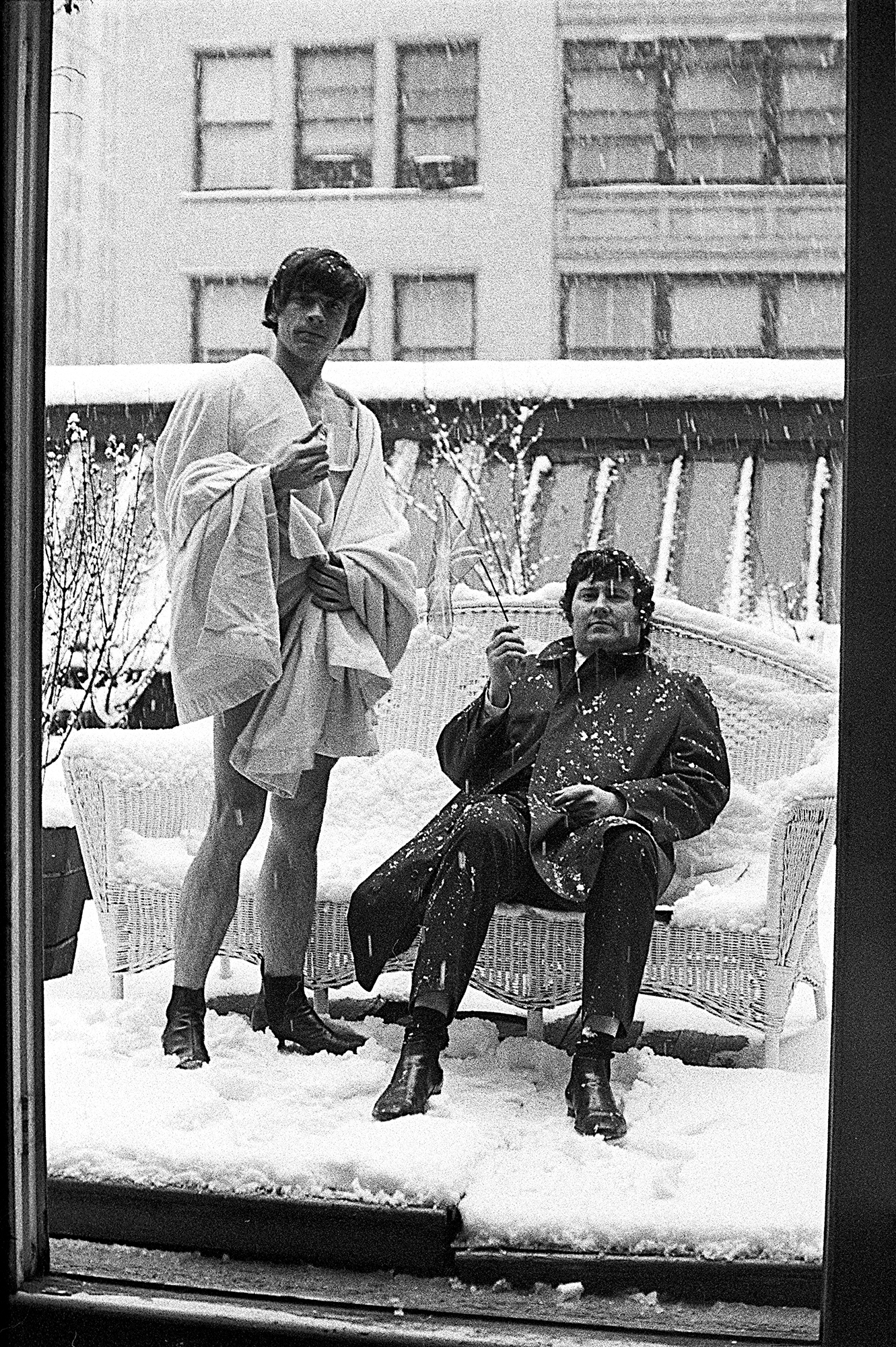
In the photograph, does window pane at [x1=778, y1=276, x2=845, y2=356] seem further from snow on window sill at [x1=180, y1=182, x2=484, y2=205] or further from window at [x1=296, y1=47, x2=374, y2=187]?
window at [x1=296, y1=47, x2=374, y2=187]

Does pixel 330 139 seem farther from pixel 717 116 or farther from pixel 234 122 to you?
pixel 717 116

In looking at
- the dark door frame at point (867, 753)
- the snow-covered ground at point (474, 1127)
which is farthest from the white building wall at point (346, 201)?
the snow-covered ground at point (474, 1127)

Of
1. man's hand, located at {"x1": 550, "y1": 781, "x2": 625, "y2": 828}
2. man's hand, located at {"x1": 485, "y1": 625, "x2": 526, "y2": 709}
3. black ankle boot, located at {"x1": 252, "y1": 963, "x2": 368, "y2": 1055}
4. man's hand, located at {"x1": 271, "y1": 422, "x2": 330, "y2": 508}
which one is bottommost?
black ankle boot, located at {"x1": 252, "y1": 963, "x2": 368, "y2": 1055}

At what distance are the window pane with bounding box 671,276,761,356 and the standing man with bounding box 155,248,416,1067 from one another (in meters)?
0.50

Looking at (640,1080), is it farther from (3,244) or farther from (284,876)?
(3,244)

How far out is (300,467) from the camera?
253cm

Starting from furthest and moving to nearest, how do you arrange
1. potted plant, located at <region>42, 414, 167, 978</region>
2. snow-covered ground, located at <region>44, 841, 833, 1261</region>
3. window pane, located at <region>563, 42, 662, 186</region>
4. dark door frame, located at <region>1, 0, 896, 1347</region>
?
potted plant, located at <region>42, 414, 167, 978</region> < window pane, located at <region>563, 42, 662, 186</region> < snow-covered ground, located at <region>44, 841, 833, 1261</region> < dark door frame, located at <region>1, 0, 896, 1347</region>

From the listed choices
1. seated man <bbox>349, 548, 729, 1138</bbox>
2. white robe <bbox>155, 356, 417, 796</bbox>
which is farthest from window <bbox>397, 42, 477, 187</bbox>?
seated man <bbox>349, 548, 729, 1138</bbox>

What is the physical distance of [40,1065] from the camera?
89.9 inches

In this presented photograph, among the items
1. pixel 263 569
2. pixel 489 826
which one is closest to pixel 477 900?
pixel 489 826

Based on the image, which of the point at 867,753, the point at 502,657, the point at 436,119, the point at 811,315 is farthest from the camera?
the point at 502,657

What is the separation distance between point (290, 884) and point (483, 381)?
88 centimetres

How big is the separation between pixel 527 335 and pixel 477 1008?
1.07 m

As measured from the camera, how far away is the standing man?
2.52m
